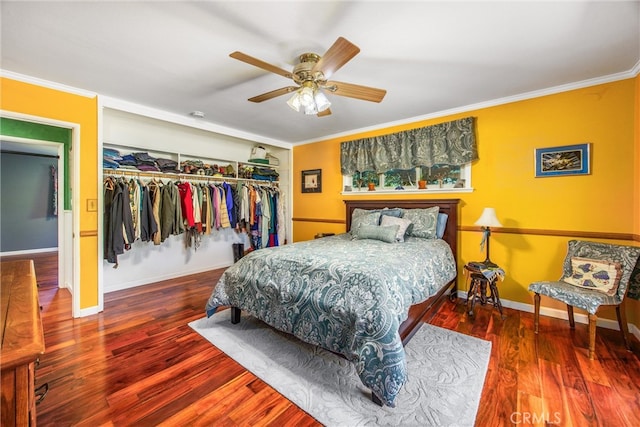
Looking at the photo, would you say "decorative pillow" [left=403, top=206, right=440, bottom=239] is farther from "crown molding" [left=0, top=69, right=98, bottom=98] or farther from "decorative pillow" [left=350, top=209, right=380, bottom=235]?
"crown molding" [left=0, top=69, right=98, bottom=98]

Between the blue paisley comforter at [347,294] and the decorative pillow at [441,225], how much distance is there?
67cm

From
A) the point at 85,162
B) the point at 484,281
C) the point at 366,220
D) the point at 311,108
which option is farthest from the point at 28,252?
the point at 484,281

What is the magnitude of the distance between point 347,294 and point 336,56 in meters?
1.52

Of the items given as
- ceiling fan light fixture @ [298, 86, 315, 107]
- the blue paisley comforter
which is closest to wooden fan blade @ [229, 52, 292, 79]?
ceiling fan light fixture @ [298, 86, 315, 107]

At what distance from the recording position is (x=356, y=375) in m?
1.85

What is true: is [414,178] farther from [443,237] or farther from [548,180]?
[548,180]

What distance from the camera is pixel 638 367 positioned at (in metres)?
1.90

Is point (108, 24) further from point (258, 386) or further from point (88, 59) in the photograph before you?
point (258, 386)

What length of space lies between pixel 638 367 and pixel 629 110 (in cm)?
218

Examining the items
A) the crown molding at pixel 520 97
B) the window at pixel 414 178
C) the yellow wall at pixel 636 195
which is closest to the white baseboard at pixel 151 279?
the window at pixel 414 178

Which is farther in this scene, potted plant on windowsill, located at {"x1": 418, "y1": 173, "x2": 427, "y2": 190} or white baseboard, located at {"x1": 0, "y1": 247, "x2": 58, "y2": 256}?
white baseboard, located at {"x1": 0, "y1": 247, "x2": 58, "y2": 256}

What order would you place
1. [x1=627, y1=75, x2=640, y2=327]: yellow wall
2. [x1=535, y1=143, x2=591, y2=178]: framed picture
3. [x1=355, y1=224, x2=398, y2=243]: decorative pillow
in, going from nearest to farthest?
[x1=627, y1=75, x2=640, y2=327]: yellow wall < [x1=535, y1=143, x2=591, y2=178]: framed picture < [x1=355, y1=224, x2=398, y2=243]: decorative pillow

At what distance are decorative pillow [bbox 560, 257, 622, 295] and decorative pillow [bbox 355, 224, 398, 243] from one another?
1.57 metres

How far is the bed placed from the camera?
5.05 feet
